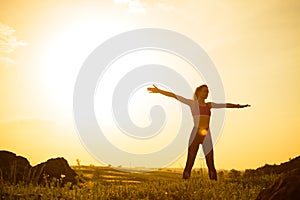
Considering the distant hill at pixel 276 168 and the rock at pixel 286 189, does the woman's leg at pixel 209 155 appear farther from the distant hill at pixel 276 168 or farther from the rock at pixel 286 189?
the rock at pixel 286 189

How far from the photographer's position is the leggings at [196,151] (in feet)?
41.6

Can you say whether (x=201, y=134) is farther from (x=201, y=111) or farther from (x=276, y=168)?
(x=276, y=168)

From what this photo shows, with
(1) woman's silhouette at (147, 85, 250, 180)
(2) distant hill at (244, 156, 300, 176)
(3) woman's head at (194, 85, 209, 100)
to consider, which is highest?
(3) woman's head at (194, 85, 209, 100)

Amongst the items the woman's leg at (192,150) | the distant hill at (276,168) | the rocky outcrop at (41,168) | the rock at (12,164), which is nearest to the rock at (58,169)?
the rocky outcrop at (41,168)

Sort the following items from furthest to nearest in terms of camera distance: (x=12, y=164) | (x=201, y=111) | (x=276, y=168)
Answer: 1. (x=276, y=168)
2. (x=12, y=164)
3. (x=201, y=111)

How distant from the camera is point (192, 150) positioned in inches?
500

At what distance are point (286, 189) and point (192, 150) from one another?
753 cm

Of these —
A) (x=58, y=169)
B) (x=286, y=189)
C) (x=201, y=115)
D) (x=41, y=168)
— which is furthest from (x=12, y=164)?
(x=286, y=189)

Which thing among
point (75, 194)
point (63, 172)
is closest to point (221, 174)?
point (63, 172)

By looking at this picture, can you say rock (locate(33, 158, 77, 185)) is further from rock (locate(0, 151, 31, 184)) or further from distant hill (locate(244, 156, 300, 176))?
distant hill (locate(244, 156, 300, 176))

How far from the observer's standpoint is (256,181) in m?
11.9

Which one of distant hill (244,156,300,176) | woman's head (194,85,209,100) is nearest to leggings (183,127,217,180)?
woman's head (194,85,209,100)

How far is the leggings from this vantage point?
41.6 ft

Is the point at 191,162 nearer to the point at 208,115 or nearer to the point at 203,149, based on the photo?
the point at 203,149
